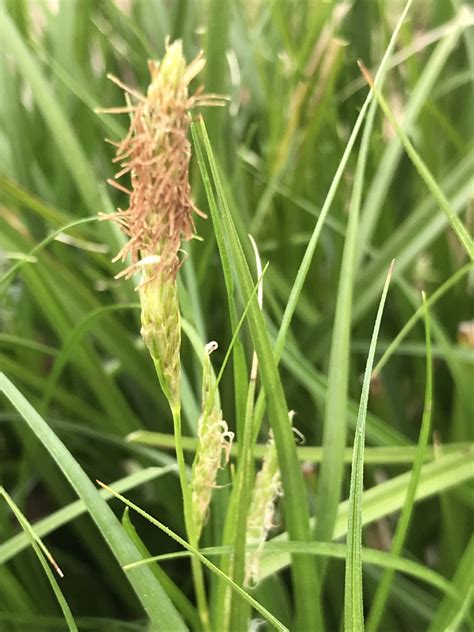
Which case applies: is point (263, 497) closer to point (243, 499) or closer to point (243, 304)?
point (243, 499)

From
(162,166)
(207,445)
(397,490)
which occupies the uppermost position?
(162,166)

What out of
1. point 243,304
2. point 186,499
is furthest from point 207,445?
point 243,304

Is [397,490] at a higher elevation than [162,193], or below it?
below

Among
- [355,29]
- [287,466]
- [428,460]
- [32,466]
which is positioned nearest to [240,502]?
[287,466]

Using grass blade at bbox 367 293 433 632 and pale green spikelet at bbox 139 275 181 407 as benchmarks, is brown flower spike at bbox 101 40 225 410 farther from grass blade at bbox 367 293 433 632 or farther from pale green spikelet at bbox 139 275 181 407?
grass blade at bbox 367 293 433 632

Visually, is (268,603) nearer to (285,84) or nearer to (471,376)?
(471,376)

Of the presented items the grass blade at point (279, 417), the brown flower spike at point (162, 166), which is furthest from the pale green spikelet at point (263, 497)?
the brown flower spike at point (162, 166)

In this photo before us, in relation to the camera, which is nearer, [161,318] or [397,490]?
[161,318]
